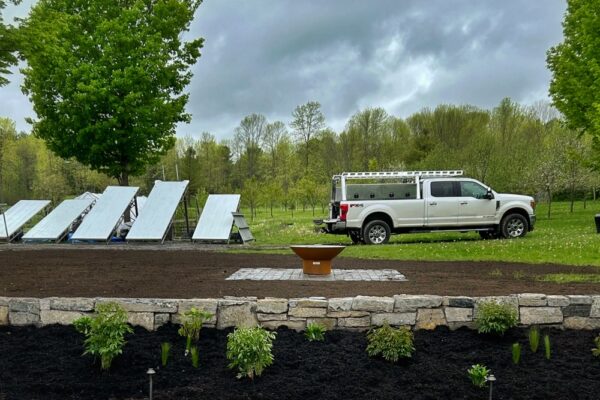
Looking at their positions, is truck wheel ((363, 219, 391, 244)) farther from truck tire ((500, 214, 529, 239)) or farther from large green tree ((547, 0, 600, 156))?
large green tree ((547, 0, 600, 156))

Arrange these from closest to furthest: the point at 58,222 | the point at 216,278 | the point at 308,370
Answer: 1. the point at 308,370
2. the point at 216,278
3. the point at 58,222

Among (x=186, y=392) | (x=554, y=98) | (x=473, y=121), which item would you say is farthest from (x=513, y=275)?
(x=473, y=121)

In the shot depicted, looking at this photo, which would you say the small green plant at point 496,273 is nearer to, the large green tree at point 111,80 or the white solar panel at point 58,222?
the white solar panel at point 58,222

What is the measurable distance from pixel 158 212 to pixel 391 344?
42.9 ft

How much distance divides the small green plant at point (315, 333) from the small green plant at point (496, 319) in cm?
152

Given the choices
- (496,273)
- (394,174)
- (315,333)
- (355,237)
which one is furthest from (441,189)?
(315,333)

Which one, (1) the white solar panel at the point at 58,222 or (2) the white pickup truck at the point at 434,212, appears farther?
(1) the white solar panel at the point at 58,222

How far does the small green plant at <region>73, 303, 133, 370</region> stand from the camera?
4309mm

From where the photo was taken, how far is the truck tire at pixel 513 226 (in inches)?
593

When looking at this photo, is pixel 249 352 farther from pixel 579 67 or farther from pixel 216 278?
pixel 579 67

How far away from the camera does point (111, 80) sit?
744 inches

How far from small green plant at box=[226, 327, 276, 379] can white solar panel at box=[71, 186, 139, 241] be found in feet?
40.7

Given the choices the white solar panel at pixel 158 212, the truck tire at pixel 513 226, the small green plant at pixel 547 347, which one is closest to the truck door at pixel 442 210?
the truck tire at pixel 513 226

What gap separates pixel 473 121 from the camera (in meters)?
42.0
